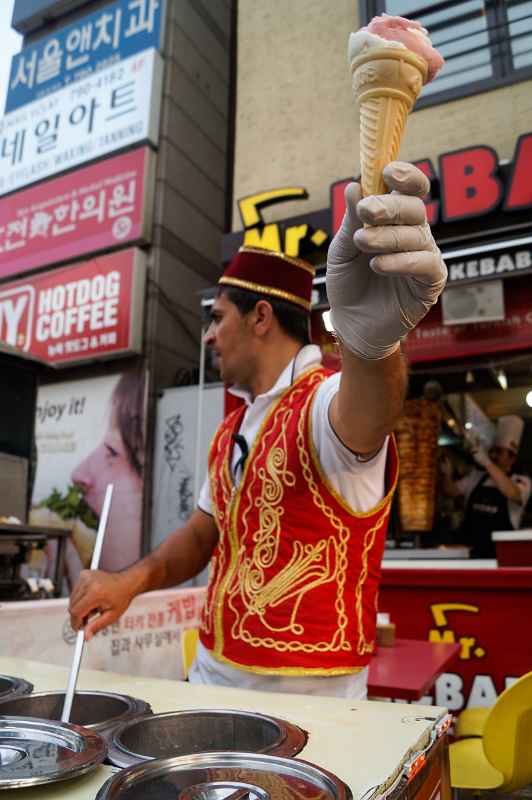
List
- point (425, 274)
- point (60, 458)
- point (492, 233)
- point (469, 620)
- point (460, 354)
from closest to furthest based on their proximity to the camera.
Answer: point (425, 274), point (469, 620), point (492, 233), point (460, 354), point (60, 458)

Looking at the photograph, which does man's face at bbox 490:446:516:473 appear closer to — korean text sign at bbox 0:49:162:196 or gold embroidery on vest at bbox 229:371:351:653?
gold embroidery on vest at bbox 229:371:351:653

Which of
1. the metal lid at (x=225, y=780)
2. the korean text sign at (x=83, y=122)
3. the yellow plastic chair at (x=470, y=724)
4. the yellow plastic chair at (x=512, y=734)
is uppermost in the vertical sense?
the korean text sign at (x=83, y=122)

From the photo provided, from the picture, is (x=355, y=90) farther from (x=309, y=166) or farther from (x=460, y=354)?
(x=309, y=166)

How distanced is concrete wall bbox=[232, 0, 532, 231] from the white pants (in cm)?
586

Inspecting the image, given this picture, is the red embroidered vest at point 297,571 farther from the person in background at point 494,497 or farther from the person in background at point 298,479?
the person in background at point 494,497

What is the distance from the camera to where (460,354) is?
5633 mm

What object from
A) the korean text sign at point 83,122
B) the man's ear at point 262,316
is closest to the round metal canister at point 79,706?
the man's ear at point 262,316

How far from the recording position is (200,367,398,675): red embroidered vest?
1.50 m

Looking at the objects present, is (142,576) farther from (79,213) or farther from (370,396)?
(79,213)

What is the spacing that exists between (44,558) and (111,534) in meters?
1.08

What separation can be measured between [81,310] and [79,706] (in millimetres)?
9019

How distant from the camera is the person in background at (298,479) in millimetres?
1157

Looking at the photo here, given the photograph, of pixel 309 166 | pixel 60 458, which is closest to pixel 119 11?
pixel 309 166

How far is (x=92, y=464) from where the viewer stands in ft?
30.1
